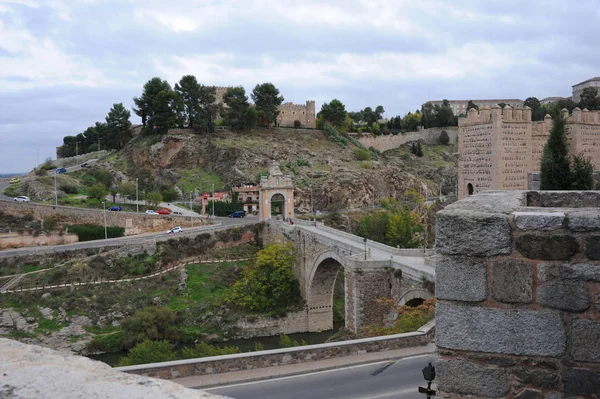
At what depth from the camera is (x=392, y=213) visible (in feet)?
124

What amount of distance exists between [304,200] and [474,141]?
1915cm

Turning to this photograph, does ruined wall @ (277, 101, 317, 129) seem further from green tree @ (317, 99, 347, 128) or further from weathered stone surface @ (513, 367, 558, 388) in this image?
weathered stone surface @ (513, 367, 558, 388)

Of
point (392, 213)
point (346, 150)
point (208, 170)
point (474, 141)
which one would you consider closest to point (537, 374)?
point (474, 141)

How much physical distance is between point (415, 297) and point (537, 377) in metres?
14.1

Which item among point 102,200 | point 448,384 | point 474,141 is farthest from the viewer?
point 102,200

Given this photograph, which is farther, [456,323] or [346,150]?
[346,150]

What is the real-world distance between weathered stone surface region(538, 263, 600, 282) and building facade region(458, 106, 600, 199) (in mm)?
19023

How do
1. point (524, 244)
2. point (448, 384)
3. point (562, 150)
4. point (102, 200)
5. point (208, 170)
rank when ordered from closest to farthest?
1. point (524, 244)
2. point (448, 384)
3. point (562, 150)
4. point (102, 200)
5. point (208, 170)

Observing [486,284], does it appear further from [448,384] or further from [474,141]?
[474,141]

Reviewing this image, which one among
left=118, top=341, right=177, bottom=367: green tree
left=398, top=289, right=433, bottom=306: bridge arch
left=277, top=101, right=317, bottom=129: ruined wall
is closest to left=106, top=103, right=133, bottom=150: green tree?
left=277, top=101, right=317, bottom=129: ruined wall

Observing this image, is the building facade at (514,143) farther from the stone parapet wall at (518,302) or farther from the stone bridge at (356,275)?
the stone parapet wall at (518,302)

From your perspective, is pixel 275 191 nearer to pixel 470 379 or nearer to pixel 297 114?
pixel 297 114

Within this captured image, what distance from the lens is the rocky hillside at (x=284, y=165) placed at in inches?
1625

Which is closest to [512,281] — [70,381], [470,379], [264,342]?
[470,379]
